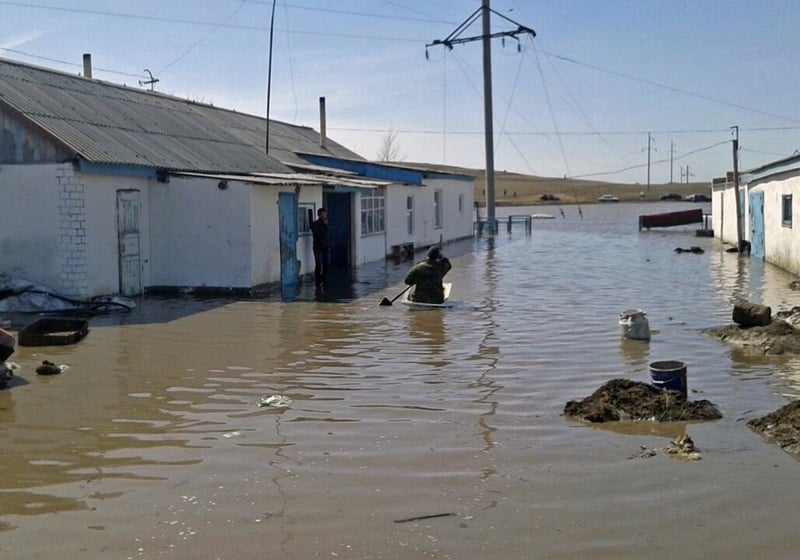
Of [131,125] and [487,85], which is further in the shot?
[487,85]

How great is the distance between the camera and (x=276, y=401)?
9016 mm

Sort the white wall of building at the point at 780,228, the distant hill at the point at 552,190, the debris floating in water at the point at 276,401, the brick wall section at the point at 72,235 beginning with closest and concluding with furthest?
the debris floating in water at the point at 276,401 < the brick wall section at the point at 72,235 < the white wall of building at the point at 780,228 < the distant hill at the point at 552,190

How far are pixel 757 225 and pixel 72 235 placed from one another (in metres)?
21.7

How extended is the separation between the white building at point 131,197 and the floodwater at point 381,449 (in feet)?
11.2

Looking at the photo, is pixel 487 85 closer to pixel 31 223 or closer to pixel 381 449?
pixel 31 223

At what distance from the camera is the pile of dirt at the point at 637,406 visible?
8164 millimetres

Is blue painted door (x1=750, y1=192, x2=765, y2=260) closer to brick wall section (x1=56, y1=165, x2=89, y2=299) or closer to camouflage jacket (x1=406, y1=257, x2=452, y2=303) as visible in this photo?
camouflage jacket (x1=406, y1=257, x2=452, y2=303)

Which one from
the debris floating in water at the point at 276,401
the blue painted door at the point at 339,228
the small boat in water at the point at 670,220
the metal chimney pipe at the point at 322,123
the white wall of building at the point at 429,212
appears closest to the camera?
the debris floating in water at the point at 276,401

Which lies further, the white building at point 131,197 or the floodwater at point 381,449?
the white building at point 131,197

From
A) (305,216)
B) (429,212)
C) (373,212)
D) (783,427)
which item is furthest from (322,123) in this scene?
(783,427)

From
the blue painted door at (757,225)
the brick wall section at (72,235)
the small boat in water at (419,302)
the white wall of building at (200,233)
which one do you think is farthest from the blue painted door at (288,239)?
the blue painted door at (757,225)

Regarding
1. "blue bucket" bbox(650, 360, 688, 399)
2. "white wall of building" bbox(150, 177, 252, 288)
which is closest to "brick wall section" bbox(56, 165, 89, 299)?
"white wall of building" bbox(150, 177, 252, 288)

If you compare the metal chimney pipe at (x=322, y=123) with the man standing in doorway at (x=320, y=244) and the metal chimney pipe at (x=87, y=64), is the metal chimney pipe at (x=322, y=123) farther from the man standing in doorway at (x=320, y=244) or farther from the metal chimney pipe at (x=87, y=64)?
the man standing in doorway at (x=320, y=244)

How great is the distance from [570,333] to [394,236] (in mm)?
19010
